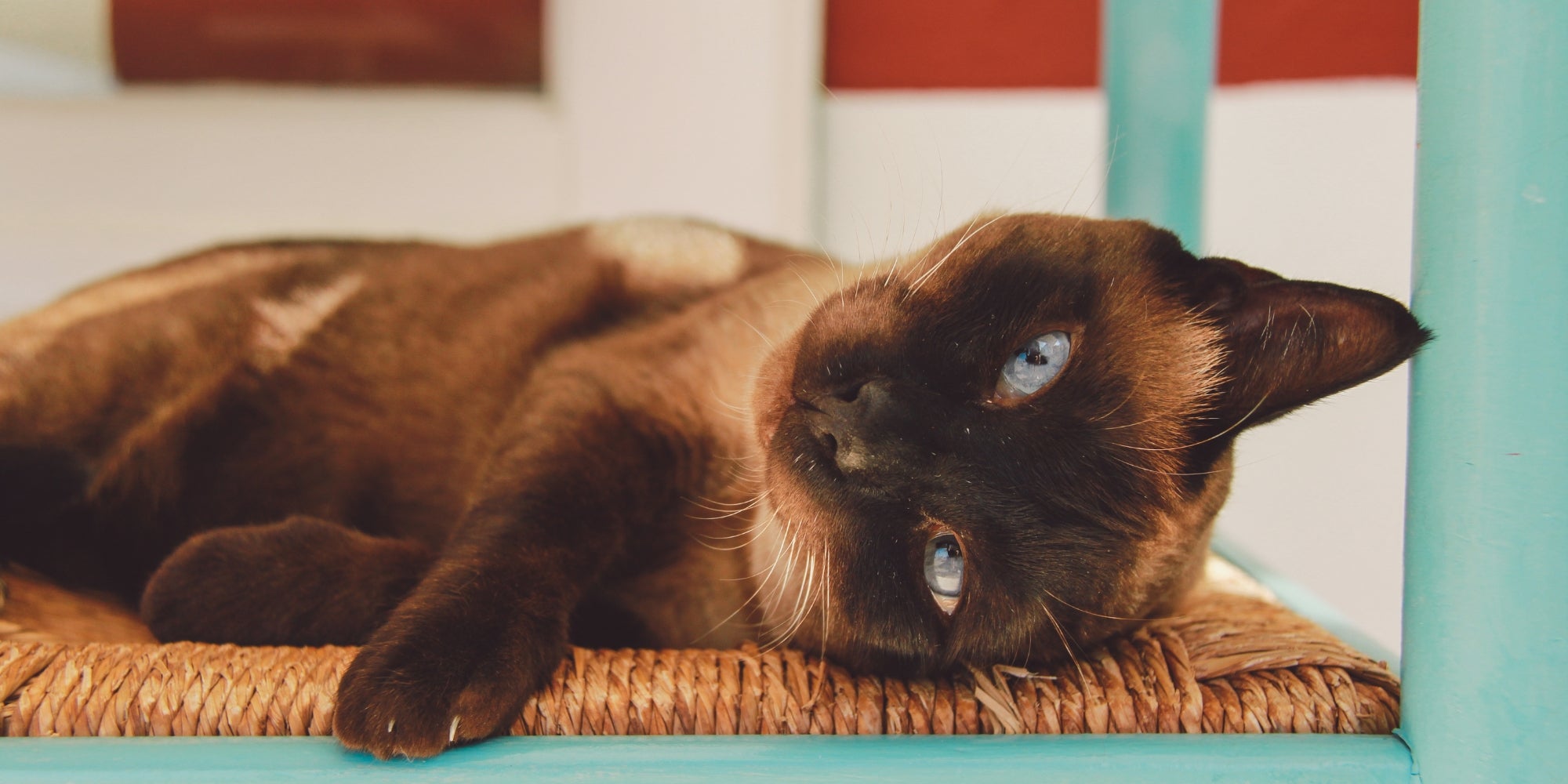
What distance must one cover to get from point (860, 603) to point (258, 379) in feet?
2.81

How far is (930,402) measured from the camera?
78 cm

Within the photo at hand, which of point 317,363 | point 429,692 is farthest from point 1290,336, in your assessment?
point 317,363

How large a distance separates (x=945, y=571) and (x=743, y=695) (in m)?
0.21

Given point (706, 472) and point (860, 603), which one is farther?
point (706, 472)

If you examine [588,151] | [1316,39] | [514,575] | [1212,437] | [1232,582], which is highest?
[1316,39]

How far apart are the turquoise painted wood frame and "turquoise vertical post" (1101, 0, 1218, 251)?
32.4 inches

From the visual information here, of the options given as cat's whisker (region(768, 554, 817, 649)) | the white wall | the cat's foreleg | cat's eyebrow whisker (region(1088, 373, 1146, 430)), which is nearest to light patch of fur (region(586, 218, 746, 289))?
the cat's foreleg

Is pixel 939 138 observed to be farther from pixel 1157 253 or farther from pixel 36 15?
pixel 36 15

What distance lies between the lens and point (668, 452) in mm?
1059

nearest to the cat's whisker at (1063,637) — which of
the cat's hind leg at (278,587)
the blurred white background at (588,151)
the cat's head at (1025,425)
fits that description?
the cat's head at (1025,425)

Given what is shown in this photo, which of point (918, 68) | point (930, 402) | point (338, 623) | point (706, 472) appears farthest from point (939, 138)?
point (338, 623)

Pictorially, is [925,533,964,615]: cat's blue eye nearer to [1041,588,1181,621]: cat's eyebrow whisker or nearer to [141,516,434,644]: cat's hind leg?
[1041,588,1181,621]: cat's eyebrow whisker

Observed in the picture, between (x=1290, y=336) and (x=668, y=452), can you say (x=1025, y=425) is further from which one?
(x=668, y=452)

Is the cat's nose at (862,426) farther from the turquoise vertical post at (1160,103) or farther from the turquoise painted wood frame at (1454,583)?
the turquoise vertical post at (1160,103)
